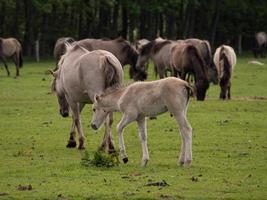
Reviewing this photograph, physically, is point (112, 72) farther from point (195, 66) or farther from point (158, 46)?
point (158, 46)

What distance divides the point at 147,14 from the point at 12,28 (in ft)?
38.0

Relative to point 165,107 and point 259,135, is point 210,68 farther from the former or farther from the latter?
point 165,107

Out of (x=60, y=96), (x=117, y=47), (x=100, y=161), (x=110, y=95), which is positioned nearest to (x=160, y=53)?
(x=117, y=47)

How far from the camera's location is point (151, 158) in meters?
15.8

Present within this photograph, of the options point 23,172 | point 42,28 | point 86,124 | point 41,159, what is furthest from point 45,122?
point 42,28

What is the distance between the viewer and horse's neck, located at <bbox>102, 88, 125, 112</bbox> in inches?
588

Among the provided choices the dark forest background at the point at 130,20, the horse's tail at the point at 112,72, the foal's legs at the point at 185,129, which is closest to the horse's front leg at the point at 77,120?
the horse's tail at the point at 112,72

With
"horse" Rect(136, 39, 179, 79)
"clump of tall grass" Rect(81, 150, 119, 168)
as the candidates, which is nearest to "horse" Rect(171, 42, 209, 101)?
"horse" Rect(136, 39, 179, 79)

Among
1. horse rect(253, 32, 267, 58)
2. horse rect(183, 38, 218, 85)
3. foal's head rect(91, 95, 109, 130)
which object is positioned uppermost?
foal's head rect(91, 95, 109, 130)

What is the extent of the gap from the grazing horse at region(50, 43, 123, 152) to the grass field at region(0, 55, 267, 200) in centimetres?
80

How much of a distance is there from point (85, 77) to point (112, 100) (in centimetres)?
182

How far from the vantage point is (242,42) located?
7981cm

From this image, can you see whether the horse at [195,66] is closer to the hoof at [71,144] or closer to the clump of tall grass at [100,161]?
the hoof at [71,144]

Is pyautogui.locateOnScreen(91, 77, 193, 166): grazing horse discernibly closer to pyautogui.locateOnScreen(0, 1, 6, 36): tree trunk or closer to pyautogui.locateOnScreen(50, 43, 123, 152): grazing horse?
pyautogui.locateOnScreen(50, 43, 123, 152): grazing horse
